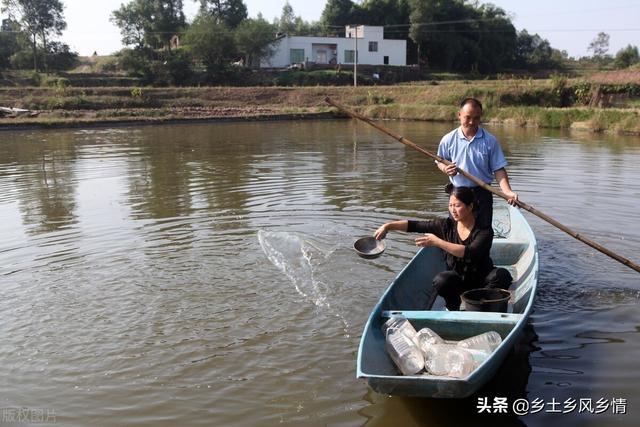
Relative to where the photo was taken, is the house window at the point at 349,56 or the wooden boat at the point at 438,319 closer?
the wooden boat at the point at 438,319

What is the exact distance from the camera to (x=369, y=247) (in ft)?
16.9

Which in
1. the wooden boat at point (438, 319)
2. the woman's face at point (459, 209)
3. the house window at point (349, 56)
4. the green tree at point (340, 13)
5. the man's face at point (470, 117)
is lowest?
the wooden boat at point (438, 319)

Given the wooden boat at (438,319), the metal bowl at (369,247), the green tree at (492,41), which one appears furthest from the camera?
the green tree at (492,41)

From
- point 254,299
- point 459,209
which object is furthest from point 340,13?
point 459,209

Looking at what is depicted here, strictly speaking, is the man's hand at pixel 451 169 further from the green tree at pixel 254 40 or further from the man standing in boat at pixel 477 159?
the green tree at pixel 254 40

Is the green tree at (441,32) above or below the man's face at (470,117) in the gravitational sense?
above

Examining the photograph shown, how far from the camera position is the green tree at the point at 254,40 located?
4941cm

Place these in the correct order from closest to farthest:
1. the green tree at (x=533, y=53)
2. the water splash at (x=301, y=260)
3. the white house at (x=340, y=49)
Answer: the water splash at (x=301, y=260) < the white house at (x=340, y=49) < the green tree at (x=533, y=53)

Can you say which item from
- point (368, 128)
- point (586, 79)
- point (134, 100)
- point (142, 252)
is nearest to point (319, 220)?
point (142, 252)

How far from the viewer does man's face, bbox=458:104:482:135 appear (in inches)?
188

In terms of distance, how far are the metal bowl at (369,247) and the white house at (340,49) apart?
4933 centimetres

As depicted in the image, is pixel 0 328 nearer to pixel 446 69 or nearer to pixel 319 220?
pixel 319 220

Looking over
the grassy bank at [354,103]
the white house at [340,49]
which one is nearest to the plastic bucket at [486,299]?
the grassy bank at [354,103]

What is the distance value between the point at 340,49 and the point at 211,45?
1258 centimetres
